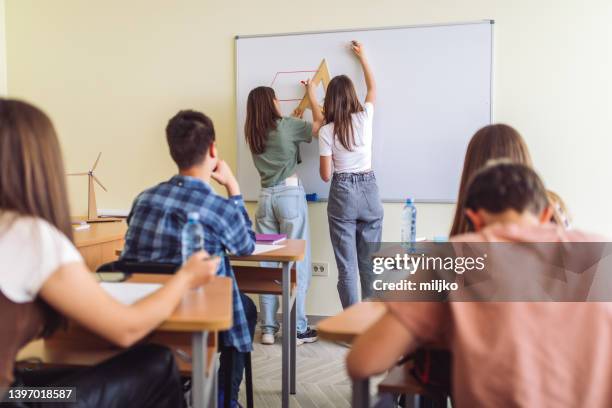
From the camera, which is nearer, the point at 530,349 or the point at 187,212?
the point at 530,349

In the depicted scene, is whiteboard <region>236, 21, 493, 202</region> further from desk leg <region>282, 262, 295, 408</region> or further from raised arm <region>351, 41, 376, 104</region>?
desk leg <region>282, 262, 295, 408</region>

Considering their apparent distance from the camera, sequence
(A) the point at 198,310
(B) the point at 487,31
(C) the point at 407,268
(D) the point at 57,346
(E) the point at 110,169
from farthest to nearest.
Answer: (E) the point at 110,169 < (B) the point at 487,31 < (C) the point at 407,268 < (D) the point at 57,346 < (A) the point at 198,310

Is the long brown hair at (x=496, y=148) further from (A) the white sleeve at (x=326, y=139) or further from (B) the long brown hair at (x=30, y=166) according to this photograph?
(A) the white sleeve at (x=326, y=139)

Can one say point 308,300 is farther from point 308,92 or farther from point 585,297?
point 585,297

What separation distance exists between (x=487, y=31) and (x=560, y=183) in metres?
1.05

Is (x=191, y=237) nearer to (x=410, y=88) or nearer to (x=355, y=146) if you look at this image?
(x=355, y=146)

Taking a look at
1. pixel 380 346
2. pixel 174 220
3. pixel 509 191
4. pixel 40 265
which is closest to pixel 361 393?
pixel 380 346

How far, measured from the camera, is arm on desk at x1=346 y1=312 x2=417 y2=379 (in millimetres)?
981

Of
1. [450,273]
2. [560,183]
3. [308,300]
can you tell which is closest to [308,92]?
[308,300]

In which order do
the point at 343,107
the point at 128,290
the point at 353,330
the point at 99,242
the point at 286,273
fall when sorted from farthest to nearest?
the point at 343,107 → the point at 99,242 → the point at 286,273 → the point at 128,290 → the point at 353,330

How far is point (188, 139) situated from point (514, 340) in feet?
4.44

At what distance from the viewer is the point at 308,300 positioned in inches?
143

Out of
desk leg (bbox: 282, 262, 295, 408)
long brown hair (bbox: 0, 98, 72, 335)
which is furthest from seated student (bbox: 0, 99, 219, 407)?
desk leg (bbox: 282, 262, 295, 408)

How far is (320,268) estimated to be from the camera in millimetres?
3586
